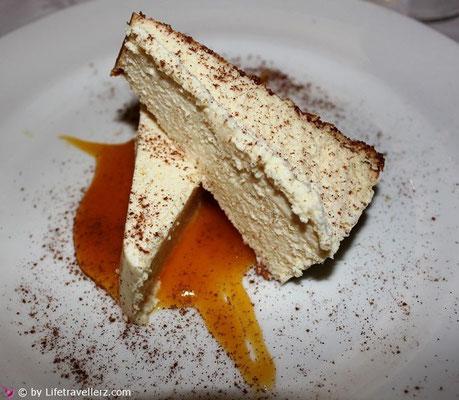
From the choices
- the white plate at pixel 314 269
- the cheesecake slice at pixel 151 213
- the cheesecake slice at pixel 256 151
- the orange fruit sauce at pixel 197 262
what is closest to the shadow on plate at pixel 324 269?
the white plate at pixel 314 269

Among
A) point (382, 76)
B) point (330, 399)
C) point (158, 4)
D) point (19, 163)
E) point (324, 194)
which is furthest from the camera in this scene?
point (158, 4)

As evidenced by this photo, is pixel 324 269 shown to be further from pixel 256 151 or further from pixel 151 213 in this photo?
pixel 151 213

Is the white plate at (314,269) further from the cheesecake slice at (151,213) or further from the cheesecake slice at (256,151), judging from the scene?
the cheesecake slice at (256,151)

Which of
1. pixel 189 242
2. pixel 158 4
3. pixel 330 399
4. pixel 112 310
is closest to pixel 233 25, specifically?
pixel 158 4

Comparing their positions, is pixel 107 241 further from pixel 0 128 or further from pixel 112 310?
pixel 0 128

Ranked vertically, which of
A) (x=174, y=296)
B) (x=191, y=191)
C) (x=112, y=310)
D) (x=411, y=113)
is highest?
(x=411, y=113)

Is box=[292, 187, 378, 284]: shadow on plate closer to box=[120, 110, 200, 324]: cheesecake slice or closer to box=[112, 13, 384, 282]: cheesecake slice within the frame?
box=[112, 13, 384, 282]: cheesecake slice
